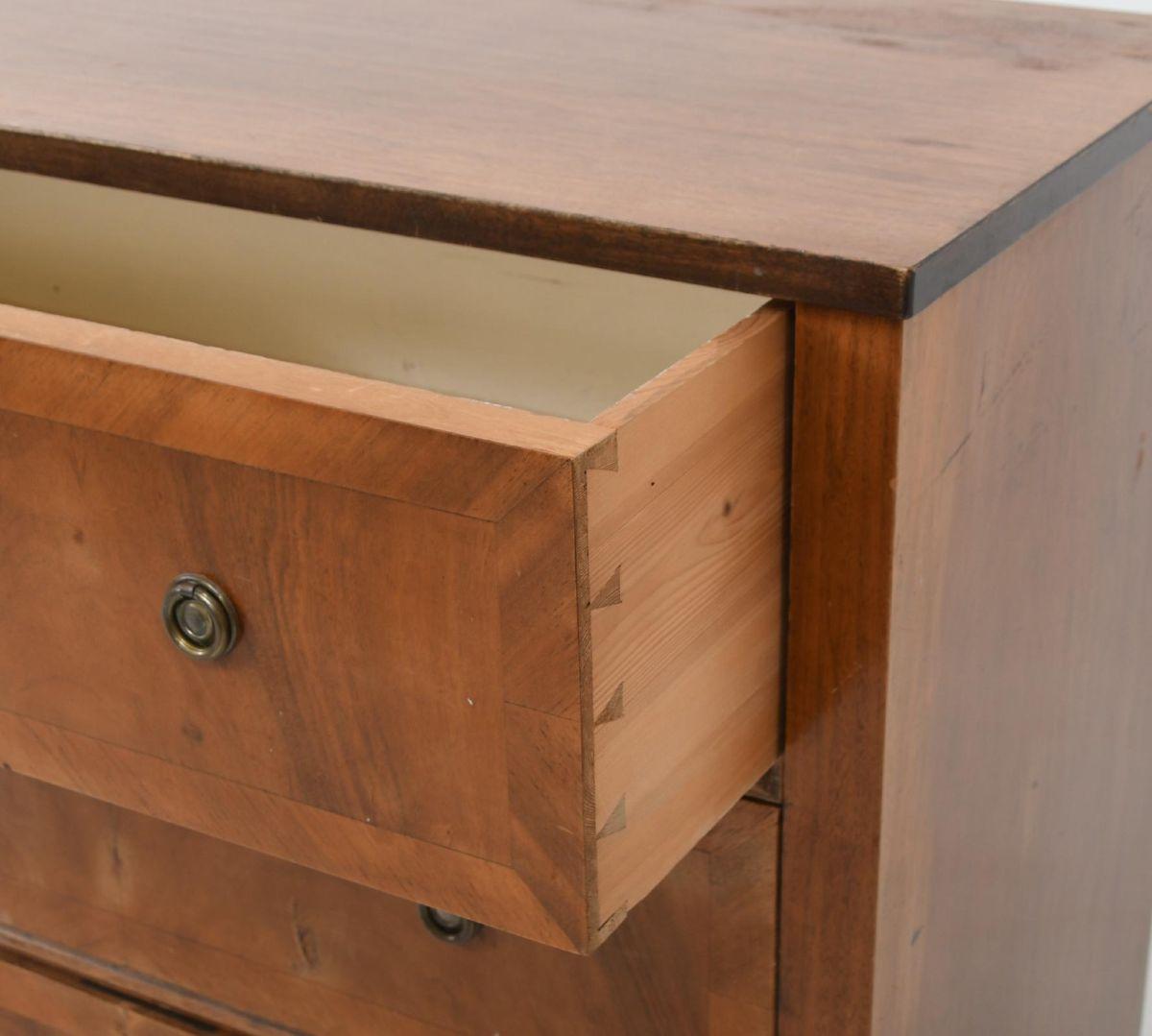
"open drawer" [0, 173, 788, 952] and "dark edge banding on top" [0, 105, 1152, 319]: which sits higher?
"dark edge banding on top" [0, 105, 1152, 319]

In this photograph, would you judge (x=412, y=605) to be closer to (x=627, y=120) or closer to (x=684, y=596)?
(x=684, y=596)

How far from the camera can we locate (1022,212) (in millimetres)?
666

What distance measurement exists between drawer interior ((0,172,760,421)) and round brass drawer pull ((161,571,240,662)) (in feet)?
1.26

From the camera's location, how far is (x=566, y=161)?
71cm

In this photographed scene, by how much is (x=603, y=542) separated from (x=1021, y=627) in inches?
11.9

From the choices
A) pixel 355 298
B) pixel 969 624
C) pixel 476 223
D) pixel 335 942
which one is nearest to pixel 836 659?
pixel 969 624

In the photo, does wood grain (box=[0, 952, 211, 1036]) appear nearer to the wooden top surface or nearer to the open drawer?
the open drawer

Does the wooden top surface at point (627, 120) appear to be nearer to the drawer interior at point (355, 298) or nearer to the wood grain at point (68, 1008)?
the drawer interior at point (355, 298)

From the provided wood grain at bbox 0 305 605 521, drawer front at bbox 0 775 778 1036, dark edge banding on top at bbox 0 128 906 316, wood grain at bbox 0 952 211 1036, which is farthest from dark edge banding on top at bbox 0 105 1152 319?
wood grain at bbox 0 952 211 1036

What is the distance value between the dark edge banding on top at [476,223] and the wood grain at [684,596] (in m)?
0.02

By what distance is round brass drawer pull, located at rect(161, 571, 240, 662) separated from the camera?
0.62 meters

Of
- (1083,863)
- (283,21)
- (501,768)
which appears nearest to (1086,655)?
(1083,863)

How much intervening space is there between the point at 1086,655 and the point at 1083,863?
13cm

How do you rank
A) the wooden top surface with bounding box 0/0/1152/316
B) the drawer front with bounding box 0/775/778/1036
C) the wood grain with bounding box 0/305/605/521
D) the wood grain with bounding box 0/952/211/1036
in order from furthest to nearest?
1. the wood grain with bounding box 0/952/211/1036
2. the drawer front with bounding box 0/775/778/1036
3. the wooden top surface with bounding box 0/0/1152/316
4. the wood grain with bounding box 0/305/605/521
